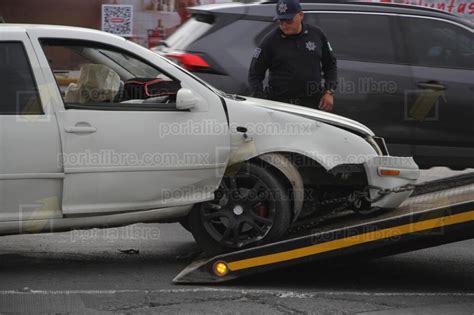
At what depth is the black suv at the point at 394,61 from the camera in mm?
8523

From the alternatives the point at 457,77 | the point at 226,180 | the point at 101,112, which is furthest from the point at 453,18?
the point at 101,112

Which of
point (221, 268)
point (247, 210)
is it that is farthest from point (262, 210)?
point (221, 268)

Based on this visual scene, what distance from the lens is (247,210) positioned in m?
6.10

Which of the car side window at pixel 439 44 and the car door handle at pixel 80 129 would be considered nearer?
the car door handle at pixel 80 129

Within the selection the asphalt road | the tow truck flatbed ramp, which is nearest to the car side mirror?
the tow truck flatbed ramp

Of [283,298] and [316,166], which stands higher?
[316,166]

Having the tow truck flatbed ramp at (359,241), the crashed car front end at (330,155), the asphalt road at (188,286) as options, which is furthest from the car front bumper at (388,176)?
the asphalt road at (188,286)

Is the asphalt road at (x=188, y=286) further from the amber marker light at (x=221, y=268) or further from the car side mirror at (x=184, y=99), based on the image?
the car side mirror at (x=184, y=99)

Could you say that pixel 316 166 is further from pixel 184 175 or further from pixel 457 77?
pixel 457 77

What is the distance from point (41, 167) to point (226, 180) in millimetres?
1250

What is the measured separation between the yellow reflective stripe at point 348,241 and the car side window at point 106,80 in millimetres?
1191

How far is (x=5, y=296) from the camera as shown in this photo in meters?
5.52

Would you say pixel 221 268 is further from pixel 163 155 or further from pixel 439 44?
pixel 439 44

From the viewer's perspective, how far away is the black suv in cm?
852
